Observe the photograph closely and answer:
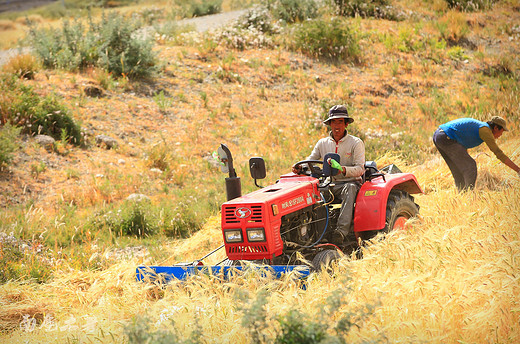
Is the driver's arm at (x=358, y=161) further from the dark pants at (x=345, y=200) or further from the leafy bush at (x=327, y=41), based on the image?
the leafy bush at (x=327, y=41)

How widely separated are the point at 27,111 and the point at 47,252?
426 cm

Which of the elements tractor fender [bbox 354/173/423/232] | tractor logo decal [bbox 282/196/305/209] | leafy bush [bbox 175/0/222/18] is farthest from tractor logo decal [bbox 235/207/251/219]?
leafy bush [bbox 175/0/222/18]

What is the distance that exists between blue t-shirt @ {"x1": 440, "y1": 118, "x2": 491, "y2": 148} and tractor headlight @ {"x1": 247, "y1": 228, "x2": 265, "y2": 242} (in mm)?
4329

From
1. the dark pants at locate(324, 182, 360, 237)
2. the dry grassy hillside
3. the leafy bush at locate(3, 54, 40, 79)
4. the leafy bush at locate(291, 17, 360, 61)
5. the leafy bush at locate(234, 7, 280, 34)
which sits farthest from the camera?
the leafy bush at locate(234, 7, 280, 34)

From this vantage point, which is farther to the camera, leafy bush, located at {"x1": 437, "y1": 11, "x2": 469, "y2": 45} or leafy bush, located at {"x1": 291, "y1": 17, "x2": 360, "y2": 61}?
leafy bush, located at {"x1": 437, "y1": 11, "x2": 469, "y2": 45}

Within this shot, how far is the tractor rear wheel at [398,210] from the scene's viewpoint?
621cm

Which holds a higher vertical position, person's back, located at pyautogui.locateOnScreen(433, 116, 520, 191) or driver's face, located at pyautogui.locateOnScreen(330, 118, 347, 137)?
driver's face, located at pyautogui.locateOnScreen(330, 118, 347, 137)

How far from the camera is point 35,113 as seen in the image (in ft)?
33.9

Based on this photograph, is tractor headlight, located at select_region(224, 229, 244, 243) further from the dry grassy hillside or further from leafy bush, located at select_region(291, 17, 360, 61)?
leafy bush, located at select_region(291, 17, 360, 61)

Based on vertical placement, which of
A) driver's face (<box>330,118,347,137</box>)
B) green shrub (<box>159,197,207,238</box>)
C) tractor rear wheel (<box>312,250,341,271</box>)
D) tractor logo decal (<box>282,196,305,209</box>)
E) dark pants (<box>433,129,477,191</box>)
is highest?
driver's face (<box>330,118,347,137</box>)

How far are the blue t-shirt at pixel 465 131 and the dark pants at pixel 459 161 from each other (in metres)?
0.08

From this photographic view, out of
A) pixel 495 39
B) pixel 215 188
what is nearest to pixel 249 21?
pixel 495 39

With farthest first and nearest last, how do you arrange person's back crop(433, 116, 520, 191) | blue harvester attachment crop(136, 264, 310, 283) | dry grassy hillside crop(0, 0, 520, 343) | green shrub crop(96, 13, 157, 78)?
green shrub crop(96, 13, 157, 78) < person's back crop(433, 116, 520, 191) < blue harvester attachment crop(136, 264, 310, 283) < dry grassy hillside crop(0, 0, 520, 343)

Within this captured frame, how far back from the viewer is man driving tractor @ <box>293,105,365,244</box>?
5.89 m
